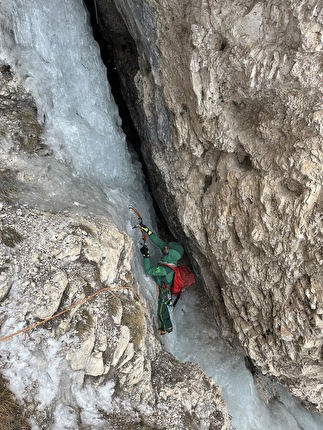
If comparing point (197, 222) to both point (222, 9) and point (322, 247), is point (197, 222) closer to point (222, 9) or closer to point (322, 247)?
point (322, 247)

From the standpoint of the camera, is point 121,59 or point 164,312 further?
point 121,59

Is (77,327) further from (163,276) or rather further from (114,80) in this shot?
(114,80)

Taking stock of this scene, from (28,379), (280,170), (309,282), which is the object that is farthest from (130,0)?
(28,379)

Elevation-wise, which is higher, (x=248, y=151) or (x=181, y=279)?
(x=248, y=151)

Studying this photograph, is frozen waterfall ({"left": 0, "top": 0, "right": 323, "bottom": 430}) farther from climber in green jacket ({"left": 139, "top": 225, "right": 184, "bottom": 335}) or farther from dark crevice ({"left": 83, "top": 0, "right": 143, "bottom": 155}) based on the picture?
dark crevice ({"left": 83, "top": 0, "right": 143, "bottom": 155})

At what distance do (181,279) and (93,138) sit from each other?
177 inches

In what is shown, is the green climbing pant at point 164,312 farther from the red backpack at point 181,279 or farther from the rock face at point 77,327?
the rock face at point 77,327

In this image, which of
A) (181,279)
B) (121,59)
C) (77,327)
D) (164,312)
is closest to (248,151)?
(181,279)

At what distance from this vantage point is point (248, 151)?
7664mm

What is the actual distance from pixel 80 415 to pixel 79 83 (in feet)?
25.3

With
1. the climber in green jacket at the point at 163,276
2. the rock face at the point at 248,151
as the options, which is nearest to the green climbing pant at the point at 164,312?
the climber in green jacket at the point at 163,276

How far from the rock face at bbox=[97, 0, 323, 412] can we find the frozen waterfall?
3.64ft

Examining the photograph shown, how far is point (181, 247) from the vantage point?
1088 centimetres

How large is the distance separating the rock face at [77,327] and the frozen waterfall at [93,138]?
1.06 meters
